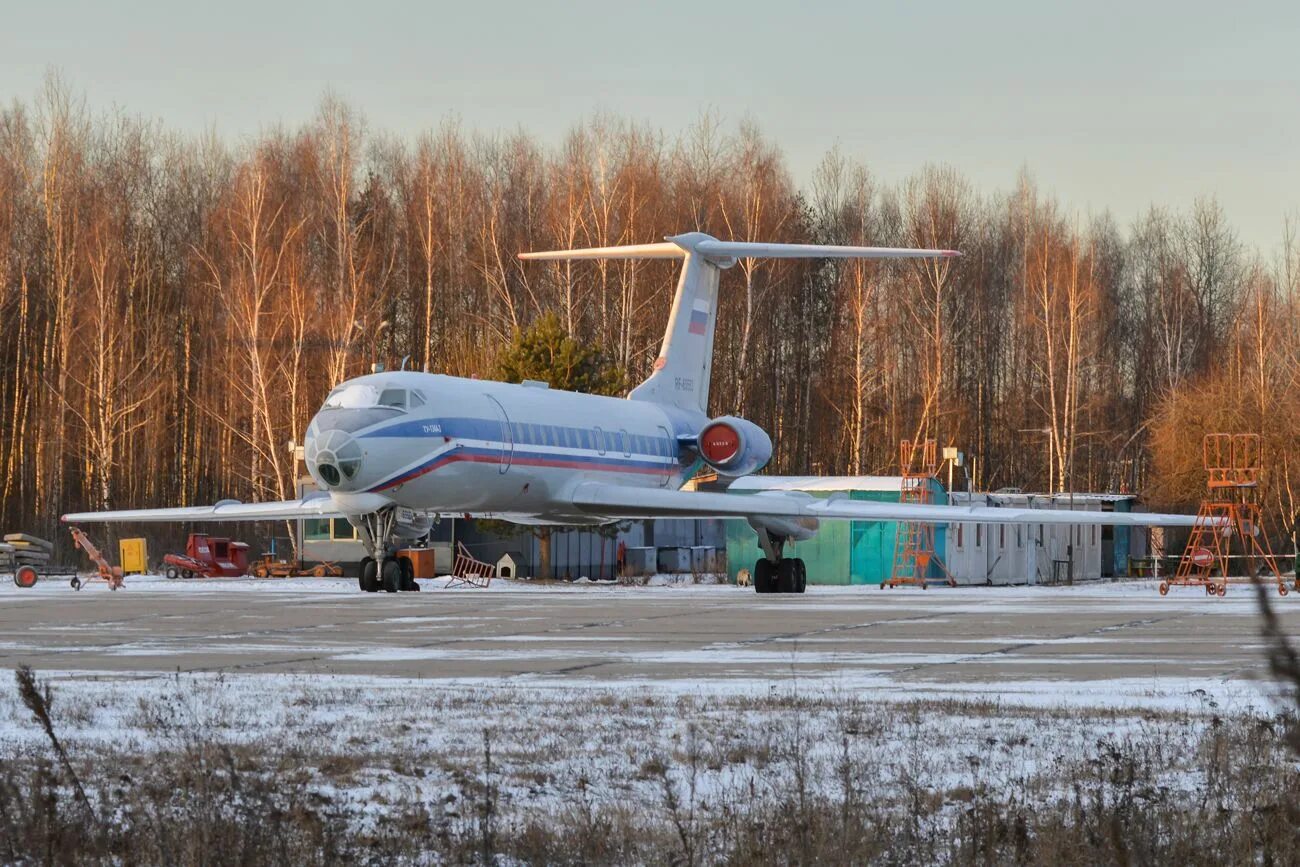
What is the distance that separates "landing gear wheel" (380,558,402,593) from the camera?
2778 cm

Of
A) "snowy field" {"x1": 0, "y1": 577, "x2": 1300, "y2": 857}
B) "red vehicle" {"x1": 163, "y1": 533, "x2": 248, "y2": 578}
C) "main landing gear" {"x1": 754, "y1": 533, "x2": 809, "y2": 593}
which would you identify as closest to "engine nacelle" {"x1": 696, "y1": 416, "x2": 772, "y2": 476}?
"main landing gear" {"x1": 754, "y1": 533, "x2": 809, "y2": 593}

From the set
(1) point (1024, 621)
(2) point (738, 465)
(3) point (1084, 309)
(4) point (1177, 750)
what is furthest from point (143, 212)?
(4) point (1177, 750)

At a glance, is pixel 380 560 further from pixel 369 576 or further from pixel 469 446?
pixel 469 446

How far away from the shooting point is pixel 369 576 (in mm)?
27766

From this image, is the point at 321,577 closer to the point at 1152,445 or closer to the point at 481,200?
the point at 481,200

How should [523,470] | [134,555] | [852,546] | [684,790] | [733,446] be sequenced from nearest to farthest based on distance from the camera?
[684,790], [523,470], [733,446], [852,546], [134,555]

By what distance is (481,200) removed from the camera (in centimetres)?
6688

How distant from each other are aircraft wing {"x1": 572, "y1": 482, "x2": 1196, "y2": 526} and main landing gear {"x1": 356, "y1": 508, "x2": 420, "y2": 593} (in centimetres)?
375

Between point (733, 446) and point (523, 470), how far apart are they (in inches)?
223

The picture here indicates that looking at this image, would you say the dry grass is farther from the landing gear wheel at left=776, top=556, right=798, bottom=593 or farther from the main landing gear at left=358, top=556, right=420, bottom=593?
the landing gear wheel at left=776, top=556, right=798, bottom=593

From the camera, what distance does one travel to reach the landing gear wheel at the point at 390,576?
27781 millimetres

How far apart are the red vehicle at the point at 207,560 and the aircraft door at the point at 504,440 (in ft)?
52.8

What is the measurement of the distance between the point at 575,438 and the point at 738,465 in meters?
4.08

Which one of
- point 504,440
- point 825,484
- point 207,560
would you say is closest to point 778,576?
point 504,440
